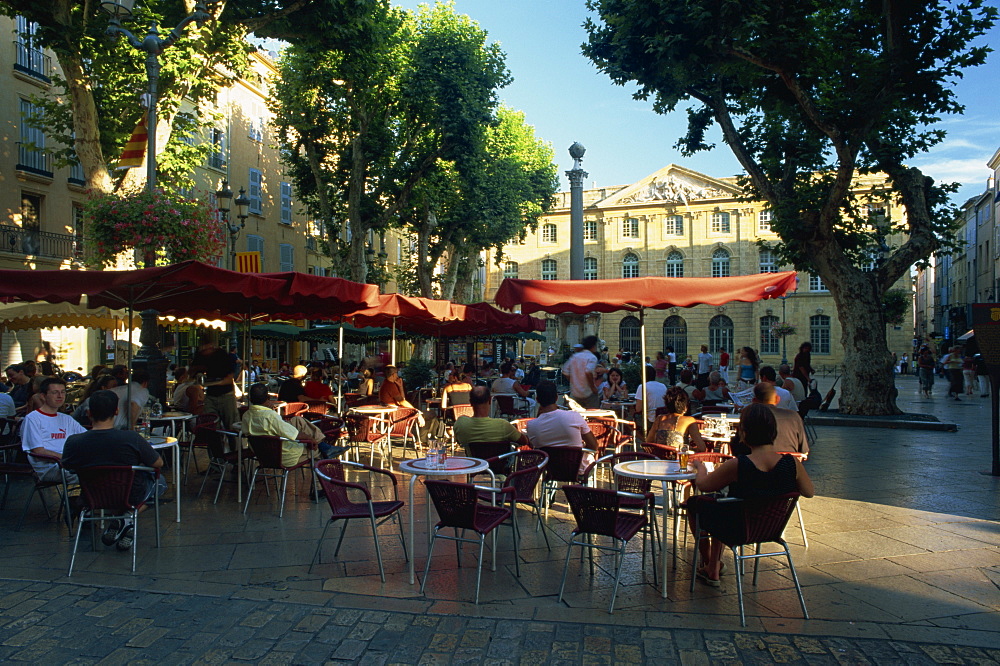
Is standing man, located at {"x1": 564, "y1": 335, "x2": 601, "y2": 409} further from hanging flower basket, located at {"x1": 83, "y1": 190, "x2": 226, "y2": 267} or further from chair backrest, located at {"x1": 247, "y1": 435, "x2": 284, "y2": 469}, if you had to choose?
hanging flower basket, located at {"x1": 83, "y1": 190, "x2": 226, "y2": 267}

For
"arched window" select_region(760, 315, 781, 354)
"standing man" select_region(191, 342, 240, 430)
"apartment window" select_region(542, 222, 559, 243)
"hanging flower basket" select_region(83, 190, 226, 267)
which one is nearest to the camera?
"standing man" select_region(191, 342, 240, 430)

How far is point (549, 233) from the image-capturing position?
5881cm

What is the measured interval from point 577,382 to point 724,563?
5068 millimetres

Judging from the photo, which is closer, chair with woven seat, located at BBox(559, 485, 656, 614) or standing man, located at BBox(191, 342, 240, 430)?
chair with woven seat, located at BBox(559, 485, 656, 614)

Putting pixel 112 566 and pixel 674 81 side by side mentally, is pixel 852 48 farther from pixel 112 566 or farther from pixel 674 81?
pixel 112 566

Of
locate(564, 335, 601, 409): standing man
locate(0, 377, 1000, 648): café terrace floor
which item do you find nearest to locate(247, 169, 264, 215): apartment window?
locate(564, 335, 601, 409): standing man

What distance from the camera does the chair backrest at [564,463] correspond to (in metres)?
6.15

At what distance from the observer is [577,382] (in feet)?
34.0

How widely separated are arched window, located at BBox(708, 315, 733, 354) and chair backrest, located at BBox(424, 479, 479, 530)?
4976 centimetres

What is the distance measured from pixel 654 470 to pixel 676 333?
4982 cm

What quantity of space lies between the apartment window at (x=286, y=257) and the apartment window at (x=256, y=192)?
1853 millimetres

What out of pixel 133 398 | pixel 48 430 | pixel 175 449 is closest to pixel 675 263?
pixel 133 398

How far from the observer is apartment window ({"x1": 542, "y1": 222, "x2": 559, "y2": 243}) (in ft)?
193

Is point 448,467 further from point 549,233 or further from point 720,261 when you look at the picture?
point 549,233
